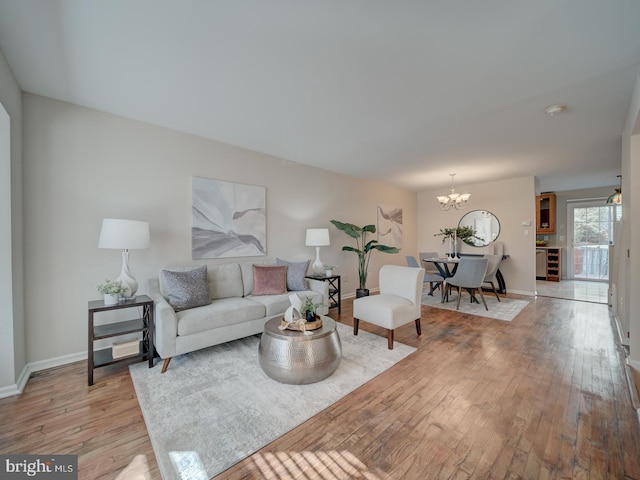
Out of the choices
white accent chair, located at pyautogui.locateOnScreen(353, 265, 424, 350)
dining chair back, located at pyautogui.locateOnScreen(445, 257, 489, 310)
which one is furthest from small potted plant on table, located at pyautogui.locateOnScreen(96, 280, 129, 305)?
dining chair back, located at pyautogui.locateOnScreen(445, 257, 489, 310)

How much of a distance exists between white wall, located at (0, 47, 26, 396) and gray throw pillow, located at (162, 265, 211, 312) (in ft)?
3.53

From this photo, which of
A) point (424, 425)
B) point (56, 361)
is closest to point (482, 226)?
point (424, 425)

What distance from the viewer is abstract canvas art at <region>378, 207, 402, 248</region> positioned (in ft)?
20.4

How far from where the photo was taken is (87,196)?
2691 millimetres

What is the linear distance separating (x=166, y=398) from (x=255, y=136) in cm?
296

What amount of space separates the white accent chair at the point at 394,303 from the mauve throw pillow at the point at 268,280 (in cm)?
101

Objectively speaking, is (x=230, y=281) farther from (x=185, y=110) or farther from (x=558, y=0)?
(x=558, y=0)

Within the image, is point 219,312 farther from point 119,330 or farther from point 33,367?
point 33,367

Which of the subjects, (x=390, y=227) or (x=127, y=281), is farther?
(x=390, y=227)

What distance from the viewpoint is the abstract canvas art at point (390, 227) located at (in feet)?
20.4

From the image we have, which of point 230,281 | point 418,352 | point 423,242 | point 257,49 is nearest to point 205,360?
point 230,281

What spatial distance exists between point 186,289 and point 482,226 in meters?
6.30

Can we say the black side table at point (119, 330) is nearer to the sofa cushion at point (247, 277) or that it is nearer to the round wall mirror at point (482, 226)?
the sofa cushion at point (247, 277)

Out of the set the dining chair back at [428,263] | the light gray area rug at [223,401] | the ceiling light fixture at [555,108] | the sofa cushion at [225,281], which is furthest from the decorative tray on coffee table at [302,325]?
the dining chair back at [428,263]
